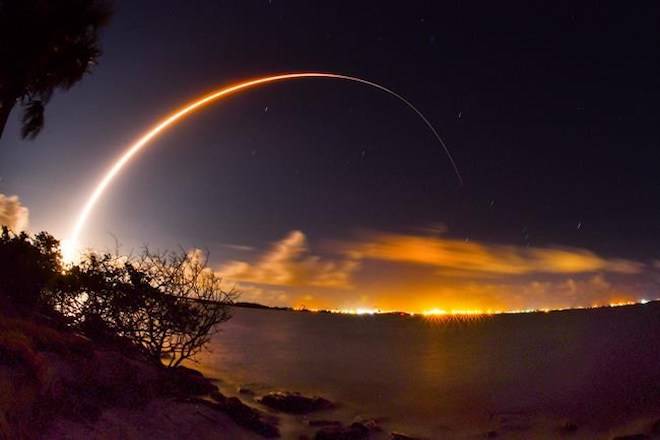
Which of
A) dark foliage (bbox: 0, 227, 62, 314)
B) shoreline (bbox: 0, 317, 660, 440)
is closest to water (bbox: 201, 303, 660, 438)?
shoreline (bbox: 0, 317, 660, 440)

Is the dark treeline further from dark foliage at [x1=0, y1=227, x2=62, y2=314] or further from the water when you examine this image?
the water

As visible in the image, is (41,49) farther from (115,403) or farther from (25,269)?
(115,403)

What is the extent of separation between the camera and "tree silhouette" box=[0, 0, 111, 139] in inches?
789

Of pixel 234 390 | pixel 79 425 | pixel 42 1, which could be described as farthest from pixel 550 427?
pixel 42 1

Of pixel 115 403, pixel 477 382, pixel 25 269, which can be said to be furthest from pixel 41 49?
pixel 477 382

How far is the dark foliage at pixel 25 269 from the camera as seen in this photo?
73.1ft

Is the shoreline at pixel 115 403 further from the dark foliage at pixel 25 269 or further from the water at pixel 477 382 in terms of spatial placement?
the water at pixel 477 382

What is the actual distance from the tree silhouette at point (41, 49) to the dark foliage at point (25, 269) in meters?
6.28

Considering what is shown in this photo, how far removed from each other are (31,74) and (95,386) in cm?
1387

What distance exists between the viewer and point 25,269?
23.6 meters

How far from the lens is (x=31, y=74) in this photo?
21078mm

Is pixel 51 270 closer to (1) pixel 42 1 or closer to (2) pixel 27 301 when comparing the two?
(2) pixel 27 301

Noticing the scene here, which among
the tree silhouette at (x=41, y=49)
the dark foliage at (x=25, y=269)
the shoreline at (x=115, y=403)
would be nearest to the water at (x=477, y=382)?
the shoreline at (x=115, y=403)

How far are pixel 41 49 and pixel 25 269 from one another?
10.3 meters
